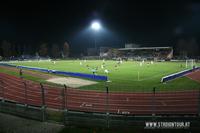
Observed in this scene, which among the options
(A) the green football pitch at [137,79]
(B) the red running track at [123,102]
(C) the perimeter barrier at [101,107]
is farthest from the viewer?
(A) the green football pitch at [137,79]

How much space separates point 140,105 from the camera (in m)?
15.9

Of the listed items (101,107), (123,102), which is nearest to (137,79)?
(123,102)

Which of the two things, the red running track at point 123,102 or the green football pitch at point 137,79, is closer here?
the red running track at point 123,102

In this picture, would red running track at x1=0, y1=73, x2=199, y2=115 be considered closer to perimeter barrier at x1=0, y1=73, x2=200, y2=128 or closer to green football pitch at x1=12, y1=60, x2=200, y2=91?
perimeter barrier at x1=0, y1=73, x2=200, y2=128

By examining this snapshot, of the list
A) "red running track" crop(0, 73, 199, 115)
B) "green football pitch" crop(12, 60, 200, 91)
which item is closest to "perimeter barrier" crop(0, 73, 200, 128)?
"red running track" crop(0, 73, 199, 115)

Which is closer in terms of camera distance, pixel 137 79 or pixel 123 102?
pixel 123 102

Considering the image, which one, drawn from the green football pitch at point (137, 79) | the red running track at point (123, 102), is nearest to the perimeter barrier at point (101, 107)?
the red running track at point (123, 102)

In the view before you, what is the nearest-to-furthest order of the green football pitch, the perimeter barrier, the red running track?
the perimeter barrier
the red running track
the green football pitch

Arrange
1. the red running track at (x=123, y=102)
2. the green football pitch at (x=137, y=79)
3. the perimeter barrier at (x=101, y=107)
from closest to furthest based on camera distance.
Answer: the perimeter barrier at (x=101, y=107), the red running track at (x=123, y=102), the green football pitch at (x=137, y=79)

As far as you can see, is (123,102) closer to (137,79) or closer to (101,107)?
(101,107)

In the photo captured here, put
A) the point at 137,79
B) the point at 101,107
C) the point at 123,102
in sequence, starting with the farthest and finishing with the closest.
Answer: the point at 137,79 → the point at 123,102 → the point at 101,107

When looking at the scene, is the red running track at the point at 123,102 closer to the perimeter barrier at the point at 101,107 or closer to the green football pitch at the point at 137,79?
the perimeter barrier at the point at 101,107

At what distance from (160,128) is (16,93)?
1314cm

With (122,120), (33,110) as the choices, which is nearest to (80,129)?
(122,120)
